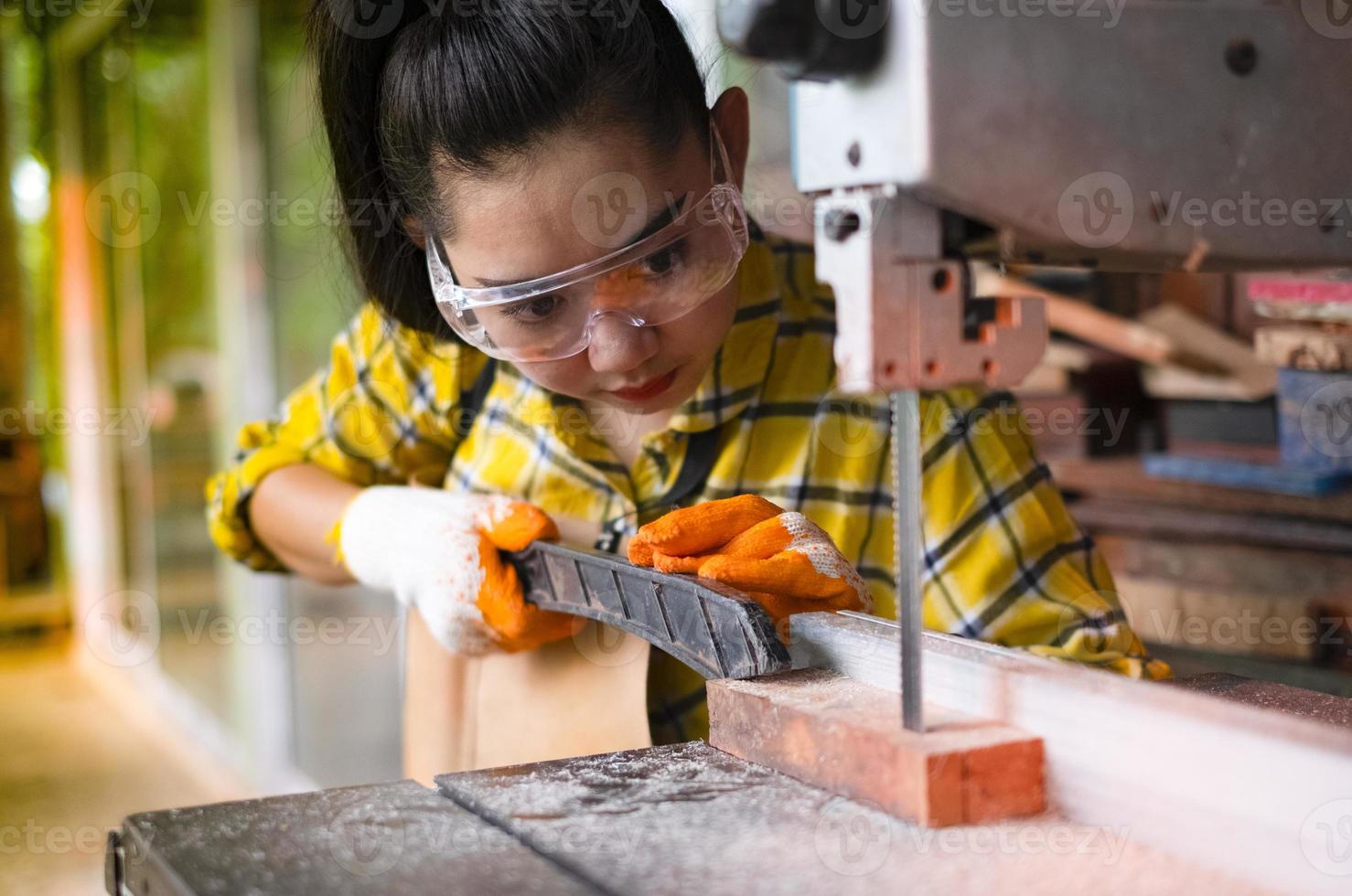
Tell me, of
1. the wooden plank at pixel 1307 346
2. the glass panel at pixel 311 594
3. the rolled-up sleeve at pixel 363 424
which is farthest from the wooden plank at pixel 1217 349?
the glass panel at pixel 311 594

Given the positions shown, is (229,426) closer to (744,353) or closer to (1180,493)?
(744,353)

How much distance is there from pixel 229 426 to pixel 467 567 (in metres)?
3.17

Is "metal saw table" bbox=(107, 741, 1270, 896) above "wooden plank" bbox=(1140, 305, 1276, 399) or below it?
below

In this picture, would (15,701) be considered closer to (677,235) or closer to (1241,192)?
(677,235)

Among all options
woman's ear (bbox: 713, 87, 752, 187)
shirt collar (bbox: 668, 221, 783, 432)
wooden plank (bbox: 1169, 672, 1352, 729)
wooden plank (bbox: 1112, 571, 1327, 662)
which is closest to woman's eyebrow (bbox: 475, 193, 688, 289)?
woman's ear (bbox: 713, 87, 752, 187)

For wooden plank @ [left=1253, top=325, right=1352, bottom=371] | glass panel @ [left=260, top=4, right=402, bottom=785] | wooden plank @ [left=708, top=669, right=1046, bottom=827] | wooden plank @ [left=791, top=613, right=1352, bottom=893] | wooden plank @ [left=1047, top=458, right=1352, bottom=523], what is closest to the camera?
wooden plank @ [left=791, top=613, right=1352, bottom=893]

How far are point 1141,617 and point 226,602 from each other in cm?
368

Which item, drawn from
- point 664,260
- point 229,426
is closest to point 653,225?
point 664,260

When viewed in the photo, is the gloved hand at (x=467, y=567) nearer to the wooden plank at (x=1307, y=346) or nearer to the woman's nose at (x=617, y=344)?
the woman's nose at (x=617, y=344)

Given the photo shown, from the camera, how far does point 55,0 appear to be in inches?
232

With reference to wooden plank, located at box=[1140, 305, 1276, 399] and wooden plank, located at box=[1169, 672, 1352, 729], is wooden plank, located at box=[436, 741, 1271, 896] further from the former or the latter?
wooden plank, located at box=[1140, 305, 1276, 399]

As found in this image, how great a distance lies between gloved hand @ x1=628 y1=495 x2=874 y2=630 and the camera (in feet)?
4.29

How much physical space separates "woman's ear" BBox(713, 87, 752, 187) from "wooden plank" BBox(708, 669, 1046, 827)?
710 mm

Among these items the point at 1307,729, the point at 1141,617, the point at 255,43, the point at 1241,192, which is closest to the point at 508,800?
the point at 1307,729
